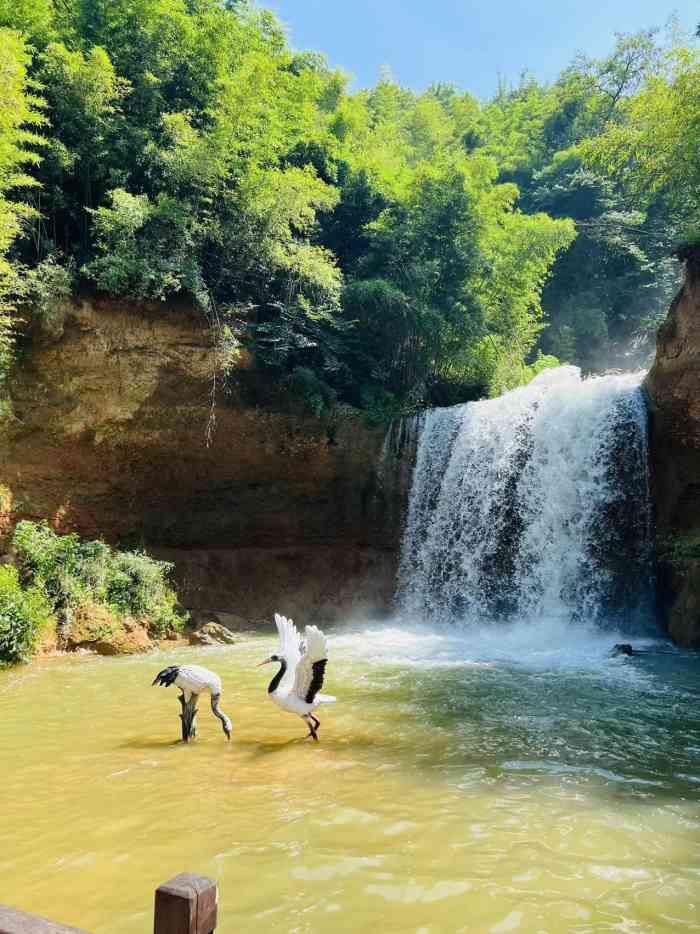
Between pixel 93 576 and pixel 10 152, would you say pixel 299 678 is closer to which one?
pixel 93 576

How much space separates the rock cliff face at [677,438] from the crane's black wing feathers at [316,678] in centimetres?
934

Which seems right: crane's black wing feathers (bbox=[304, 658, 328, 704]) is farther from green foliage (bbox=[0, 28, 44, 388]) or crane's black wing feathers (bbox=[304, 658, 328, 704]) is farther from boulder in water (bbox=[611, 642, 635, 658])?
green foliage (bbox=[0, 28, 44, 388])

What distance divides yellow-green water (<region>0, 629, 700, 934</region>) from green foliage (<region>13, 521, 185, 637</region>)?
3.73 metres

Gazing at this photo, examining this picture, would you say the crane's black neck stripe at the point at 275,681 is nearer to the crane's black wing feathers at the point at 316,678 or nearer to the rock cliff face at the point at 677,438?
the crane's black wing feathers at the point at 316,678

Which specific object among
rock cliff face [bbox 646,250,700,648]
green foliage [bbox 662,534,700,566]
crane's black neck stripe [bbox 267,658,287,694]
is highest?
rock cliff face [bbox 646,250,700,648]

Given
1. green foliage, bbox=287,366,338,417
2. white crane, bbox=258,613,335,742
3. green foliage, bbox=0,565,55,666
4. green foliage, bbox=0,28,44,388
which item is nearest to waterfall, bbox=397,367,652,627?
green foliage, bbox=287,366,338,417

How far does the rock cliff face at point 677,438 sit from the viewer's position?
1347cm

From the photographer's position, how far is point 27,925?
5.73 feet

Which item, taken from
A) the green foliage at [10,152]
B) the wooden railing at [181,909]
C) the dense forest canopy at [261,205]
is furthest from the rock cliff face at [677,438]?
the green foliage at [10,152]

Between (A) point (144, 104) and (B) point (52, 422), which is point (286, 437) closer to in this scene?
(B) point (52, 422)

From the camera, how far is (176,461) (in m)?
16.2

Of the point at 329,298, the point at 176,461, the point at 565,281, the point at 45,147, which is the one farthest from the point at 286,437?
the point at 565,281

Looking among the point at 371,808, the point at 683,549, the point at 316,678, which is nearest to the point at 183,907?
the point at 371,808

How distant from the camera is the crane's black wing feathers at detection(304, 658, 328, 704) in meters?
6.08
